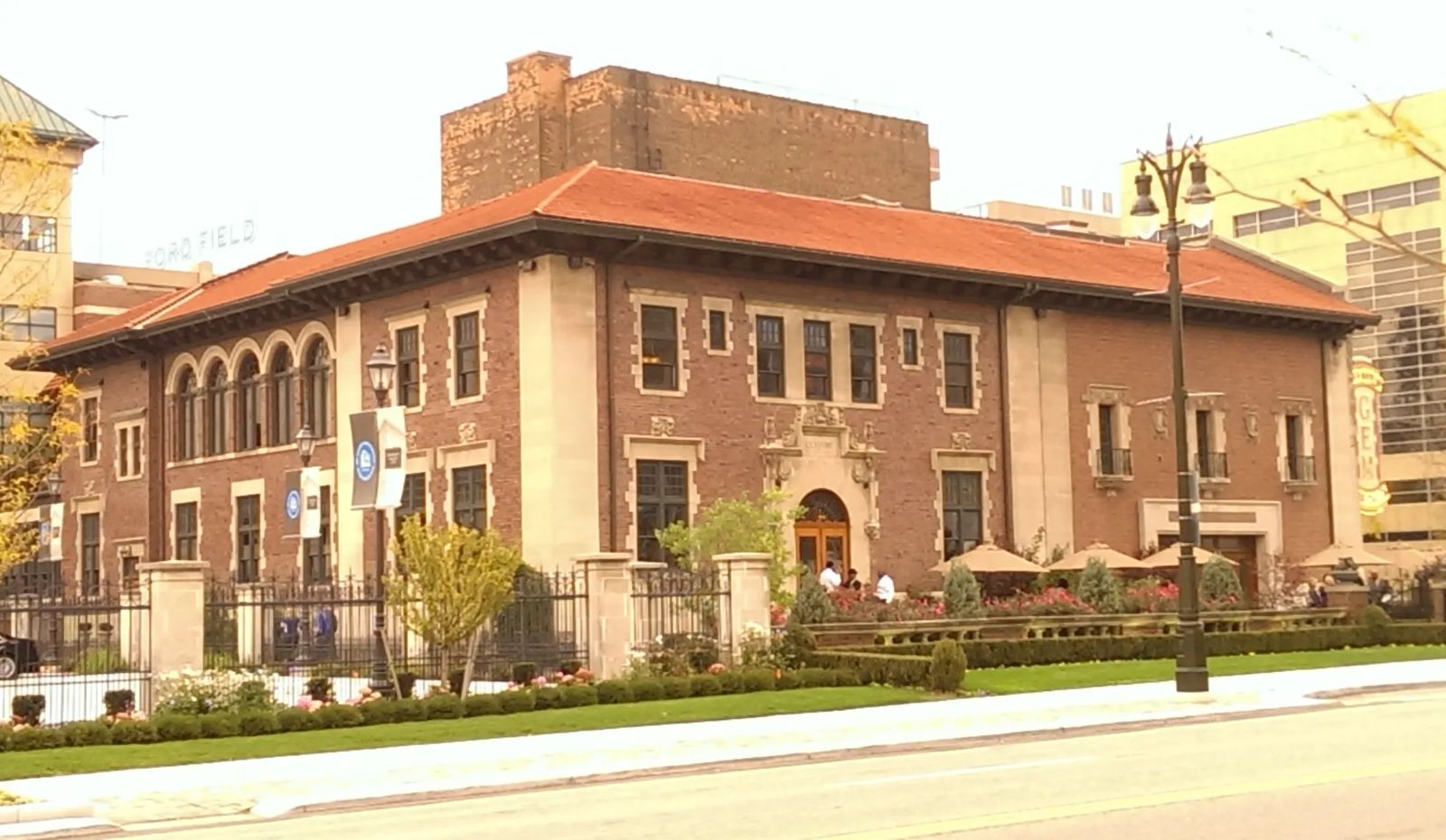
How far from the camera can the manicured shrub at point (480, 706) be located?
27.8 metres

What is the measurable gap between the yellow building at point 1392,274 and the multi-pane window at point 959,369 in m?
43.5

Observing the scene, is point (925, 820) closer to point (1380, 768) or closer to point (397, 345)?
point (1380, 768)

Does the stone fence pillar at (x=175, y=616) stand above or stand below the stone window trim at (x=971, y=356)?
below

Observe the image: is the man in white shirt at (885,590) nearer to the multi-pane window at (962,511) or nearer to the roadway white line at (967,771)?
the multi-pane window at (962,511)

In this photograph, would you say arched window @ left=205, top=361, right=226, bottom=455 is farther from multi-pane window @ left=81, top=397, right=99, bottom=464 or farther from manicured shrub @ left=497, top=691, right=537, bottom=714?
manicured shrub @ left=497, top=691, right=537, bottom=714

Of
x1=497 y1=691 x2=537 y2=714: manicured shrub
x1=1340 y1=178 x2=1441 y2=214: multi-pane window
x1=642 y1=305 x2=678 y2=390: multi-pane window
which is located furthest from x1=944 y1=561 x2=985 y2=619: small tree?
x1=1340 y1=178 x2=1441 y2=214: multi-pane window

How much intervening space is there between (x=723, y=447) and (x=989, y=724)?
1968 cm

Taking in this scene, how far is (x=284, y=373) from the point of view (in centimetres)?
5019

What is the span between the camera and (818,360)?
1806 inches

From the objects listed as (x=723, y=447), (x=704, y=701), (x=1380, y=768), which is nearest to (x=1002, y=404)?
(x=723, y=447)

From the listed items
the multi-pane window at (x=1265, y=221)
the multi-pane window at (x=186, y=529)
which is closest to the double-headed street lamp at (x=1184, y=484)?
the multi-pane window at (x=186, y=529)

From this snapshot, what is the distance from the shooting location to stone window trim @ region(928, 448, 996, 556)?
47.1m

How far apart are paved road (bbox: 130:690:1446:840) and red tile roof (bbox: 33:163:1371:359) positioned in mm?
23116

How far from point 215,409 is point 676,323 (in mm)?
16391
